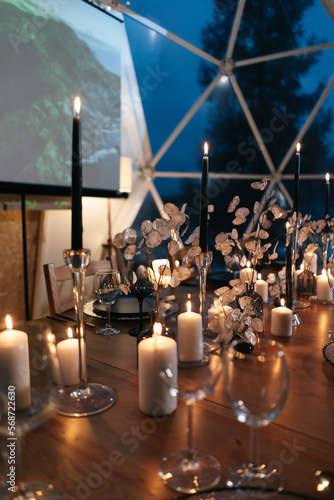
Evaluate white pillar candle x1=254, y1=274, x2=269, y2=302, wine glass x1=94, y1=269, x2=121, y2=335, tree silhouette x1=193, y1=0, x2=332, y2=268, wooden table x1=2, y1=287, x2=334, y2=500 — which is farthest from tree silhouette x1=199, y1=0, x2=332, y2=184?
wooden table x1=2, y1=287, x2=334, y2=500

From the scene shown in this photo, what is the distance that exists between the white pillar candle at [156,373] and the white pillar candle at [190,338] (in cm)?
5

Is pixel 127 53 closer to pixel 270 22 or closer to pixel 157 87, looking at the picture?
pixel 157 87

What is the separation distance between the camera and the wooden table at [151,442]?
62 centimetres

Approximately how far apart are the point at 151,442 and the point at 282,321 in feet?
2.47

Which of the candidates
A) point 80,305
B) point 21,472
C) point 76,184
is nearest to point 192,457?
point 21,472

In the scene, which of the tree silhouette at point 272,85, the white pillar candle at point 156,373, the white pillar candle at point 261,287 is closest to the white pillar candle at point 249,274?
the white pillar candle at point 261,287

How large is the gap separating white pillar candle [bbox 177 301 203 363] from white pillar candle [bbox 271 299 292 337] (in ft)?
1.38

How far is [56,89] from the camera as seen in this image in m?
3.71

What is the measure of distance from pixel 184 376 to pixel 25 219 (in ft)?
10.1

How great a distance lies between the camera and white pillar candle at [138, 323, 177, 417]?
2.62ft

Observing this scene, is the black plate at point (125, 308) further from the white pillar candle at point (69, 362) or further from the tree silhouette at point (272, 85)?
the tree silhouette at point (272, 85)

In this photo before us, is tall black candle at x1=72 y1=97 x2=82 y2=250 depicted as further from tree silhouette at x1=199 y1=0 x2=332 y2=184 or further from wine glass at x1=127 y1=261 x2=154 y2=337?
tree silhouette at x1=199 y1=0 x2=332 y2=184

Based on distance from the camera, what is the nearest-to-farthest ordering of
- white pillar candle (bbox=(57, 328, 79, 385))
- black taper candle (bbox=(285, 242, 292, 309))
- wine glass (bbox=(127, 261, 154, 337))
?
white pillar candle (bbox=(57, 328, 79, 385))
wine glass (bbox=(127, 261, 154, 337))
black taper candle (bbox=(285, 242, 292, 309))

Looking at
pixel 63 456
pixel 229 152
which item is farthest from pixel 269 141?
pixel 63 456
